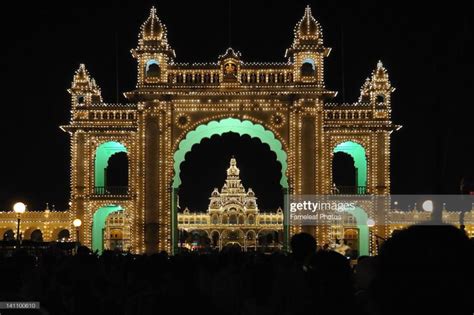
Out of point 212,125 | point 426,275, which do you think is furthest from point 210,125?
point 426,275

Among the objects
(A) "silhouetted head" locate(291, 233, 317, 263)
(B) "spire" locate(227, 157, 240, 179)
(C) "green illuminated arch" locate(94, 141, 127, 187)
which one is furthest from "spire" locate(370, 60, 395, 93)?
(B) "spire" locate(227, 157, 240, 179)

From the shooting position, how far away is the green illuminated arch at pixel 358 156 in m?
38.0

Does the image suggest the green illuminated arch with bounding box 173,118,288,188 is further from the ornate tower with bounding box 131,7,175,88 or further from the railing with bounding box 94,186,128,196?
the ornate tower with bounding box 131,7,175,88

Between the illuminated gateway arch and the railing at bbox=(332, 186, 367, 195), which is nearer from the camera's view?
the illuminated gateway arch

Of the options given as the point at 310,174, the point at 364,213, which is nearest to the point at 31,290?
the point at 310,174

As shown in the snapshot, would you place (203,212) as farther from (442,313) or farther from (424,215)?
(442,313)

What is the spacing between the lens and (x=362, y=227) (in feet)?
121

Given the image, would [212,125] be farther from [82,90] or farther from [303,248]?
[303,248]

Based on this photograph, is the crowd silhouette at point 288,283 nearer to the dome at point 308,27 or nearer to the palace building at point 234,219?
the dome at point 308,27

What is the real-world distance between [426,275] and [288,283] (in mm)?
4022

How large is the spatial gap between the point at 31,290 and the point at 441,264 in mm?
6705

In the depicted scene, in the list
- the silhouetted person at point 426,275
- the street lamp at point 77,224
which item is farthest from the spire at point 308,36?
the silhouetted person at point 426,275

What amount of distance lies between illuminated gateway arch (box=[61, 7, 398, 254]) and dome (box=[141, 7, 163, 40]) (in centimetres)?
5

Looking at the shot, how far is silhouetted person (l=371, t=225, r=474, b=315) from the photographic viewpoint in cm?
232
